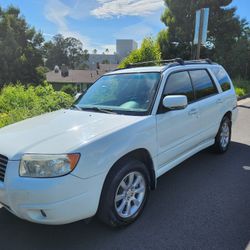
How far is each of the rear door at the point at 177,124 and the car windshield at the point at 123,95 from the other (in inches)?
8.2

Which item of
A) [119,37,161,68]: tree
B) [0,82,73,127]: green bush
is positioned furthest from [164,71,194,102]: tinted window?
[119,37,161,68]: tree

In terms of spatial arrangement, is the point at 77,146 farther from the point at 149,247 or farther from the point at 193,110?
the point at 193,110

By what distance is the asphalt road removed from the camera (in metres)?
3.01

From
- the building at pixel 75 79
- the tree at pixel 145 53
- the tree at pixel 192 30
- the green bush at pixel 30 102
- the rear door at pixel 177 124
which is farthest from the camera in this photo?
the building at pixel 75 79

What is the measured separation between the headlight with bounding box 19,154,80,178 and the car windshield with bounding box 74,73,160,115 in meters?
1.18

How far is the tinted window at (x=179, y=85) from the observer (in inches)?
157

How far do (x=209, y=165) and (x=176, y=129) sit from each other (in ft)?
5.19

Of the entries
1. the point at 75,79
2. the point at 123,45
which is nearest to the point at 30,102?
the point at 75,79

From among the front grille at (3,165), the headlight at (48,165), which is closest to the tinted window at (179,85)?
the headlight at (48,165)

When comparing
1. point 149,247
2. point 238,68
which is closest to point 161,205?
point 149,247

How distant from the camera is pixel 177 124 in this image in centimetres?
393

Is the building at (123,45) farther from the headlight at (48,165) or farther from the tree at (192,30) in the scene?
the headlight at (48,165)

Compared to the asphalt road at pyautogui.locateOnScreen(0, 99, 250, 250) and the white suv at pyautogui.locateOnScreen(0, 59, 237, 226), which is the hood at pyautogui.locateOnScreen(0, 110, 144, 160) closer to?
the white suv at pyautogui.locateOnScreen(0, 59, 237, 226)

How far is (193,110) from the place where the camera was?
4324mm
